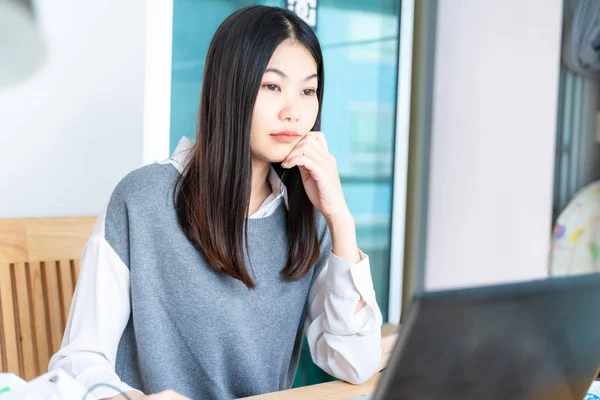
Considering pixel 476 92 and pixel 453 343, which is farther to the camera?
pixel 476 92

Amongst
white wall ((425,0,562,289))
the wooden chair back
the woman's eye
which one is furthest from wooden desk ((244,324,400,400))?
white wall ((425,0,562,289))

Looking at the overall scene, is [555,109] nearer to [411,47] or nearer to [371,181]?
[411,47]

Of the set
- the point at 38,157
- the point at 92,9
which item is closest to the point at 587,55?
the point at 92,9

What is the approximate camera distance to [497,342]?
61 centimetres

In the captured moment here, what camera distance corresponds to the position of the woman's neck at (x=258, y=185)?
130 cm

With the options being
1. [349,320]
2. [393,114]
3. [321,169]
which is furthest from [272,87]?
[393,114]

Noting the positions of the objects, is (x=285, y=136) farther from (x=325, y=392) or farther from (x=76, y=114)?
(x=76, y=114)

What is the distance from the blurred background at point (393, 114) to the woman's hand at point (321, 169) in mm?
872

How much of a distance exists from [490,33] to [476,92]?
0.89 ft

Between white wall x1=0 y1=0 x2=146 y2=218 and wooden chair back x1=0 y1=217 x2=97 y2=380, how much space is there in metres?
0.36

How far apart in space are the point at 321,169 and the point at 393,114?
1733mm

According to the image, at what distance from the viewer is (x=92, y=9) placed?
6.26 feet

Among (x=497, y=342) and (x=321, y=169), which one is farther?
(x=321, y=169)

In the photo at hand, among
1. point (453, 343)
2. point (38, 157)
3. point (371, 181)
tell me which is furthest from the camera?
point (371, 181)
